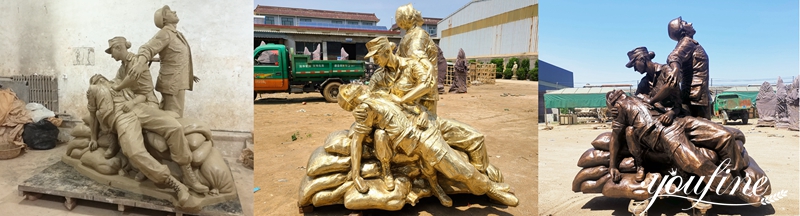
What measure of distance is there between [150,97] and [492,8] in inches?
482

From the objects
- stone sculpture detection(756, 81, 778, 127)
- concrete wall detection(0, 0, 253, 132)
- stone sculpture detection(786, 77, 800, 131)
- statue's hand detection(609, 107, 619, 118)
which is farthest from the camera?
stone sculpture detection(756, 81, 778, 127)

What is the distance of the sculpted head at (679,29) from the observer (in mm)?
3576

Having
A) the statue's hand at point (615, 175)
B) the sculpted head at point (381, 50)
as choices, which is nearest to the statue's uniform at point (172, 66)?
the sculpted head at point (381, 50)

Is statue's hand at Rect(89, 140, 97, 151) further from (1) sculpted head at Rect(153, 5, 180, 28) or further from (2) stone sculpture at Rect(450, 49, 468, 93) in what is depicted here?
(2) stone sculpture at Rect(450, 49, 468, 93)

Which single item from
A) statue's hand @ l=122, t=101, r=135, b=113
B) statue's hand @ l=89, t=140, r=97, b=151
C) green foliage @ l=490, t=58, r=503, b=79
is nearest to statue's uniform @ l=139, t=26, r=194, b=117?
statue's hand @ l=122, t=101, r=135, b=113

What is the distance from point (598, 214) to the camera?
3525 millimetres

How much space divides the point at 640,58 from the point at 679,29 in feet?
1.34

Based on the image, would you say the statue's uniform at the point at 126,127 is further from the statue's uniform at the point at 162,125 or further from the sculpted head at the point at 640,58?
the sculpted head at the point at 640,58

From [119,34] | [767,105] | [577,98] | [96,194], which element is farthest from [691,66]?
[767,105]

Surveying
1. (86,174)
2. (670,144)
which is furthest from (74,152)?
(670,144)

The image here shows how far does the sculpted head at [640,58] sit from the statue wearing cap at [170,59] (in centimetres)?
378

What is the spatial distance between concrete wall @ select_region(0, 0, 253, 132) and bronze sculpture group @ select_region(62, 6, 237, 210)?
171 millimetres

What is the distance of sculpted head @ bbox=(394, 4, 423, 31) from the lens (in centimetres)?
364

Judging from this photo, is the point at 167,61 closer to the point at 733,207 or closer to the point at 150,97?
the point at 150,97
